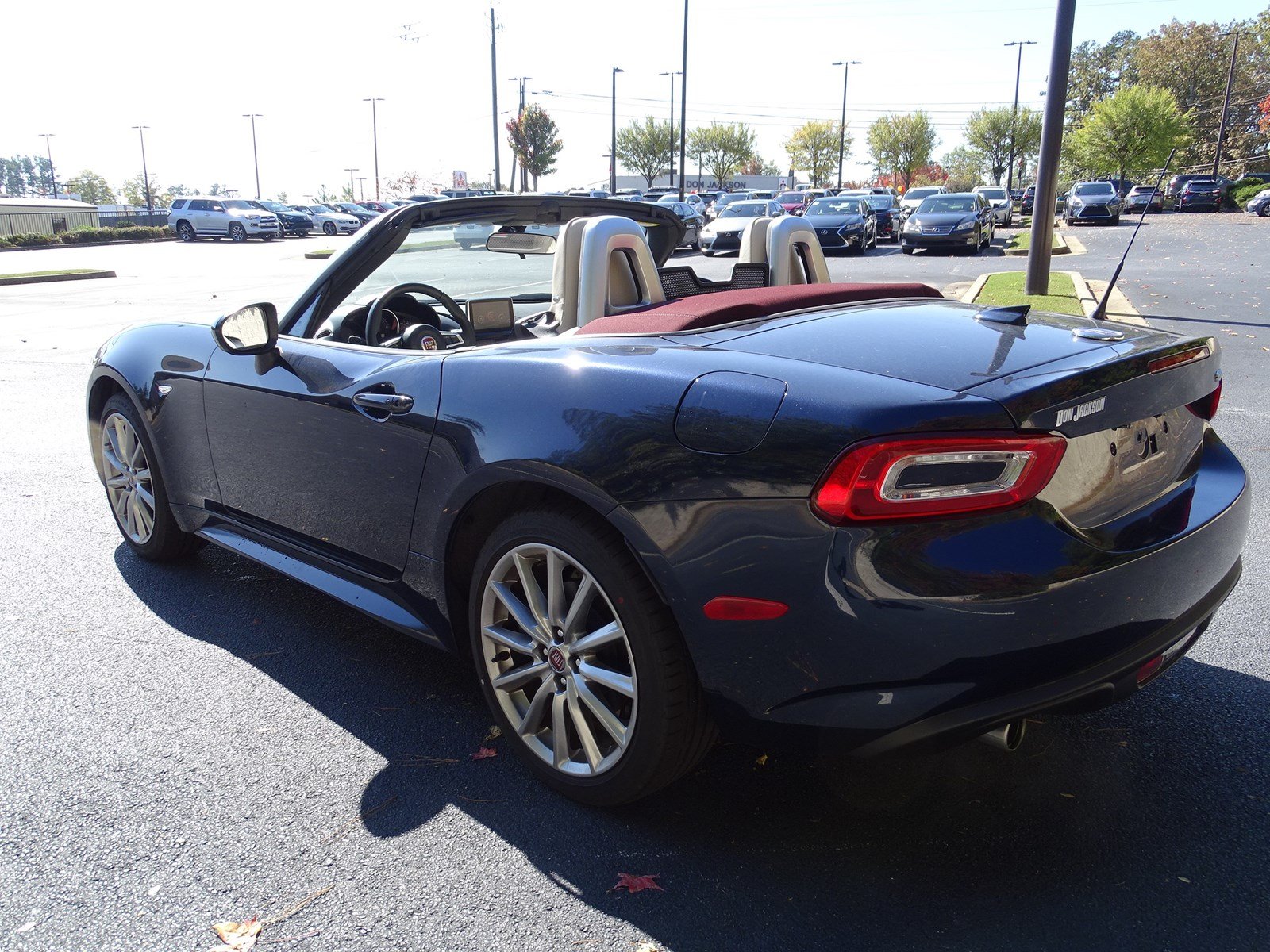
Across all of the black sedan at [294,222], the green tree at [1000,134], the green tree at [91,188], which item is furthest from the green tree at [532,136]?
the green tree at [91,188]

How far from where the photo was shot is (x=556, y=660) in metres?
2.58

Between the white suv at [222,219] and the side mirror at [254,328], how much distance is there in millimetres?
43626

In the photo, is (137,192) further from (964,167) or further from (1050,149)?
(1050,149)

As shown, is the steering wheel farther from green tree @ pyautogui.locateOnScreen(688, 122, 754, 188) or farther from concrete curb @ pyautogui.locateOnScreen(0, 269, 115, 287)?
green tree @ pyautogui.locateOnScreen(688, 122, 754, 188)

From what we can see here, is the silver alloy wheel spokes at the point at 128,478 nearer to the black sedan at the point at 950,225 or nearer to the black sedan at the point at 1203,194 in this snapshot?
the black sedan at the point at 950,225

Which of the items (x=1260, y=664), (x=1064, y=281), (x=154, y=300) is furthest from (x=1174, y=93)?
(x=1260, y=664)

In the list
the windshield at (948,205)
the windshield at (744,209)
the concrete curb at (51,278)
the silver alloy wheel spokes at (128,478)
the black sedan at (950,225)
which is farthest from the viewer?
the windshield at (744,209)

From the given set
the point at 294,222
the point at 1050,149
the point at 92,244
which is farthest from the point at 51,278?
the point at 294,222

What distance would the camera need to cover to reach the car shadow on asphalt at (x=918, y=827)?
2.12 metres

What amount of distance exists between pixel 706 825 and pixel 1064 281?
14.9 m

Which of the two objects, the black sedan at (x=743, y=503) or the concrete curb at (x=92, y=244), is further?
the concrete curb at (x=92, y=244)

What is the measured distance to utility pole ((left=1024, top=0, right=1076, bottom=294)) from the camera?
1162 centimetres

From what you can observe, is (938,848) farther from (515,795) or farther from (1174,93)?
(1174,93)

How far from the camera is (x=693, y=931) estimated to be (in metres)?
2.12
